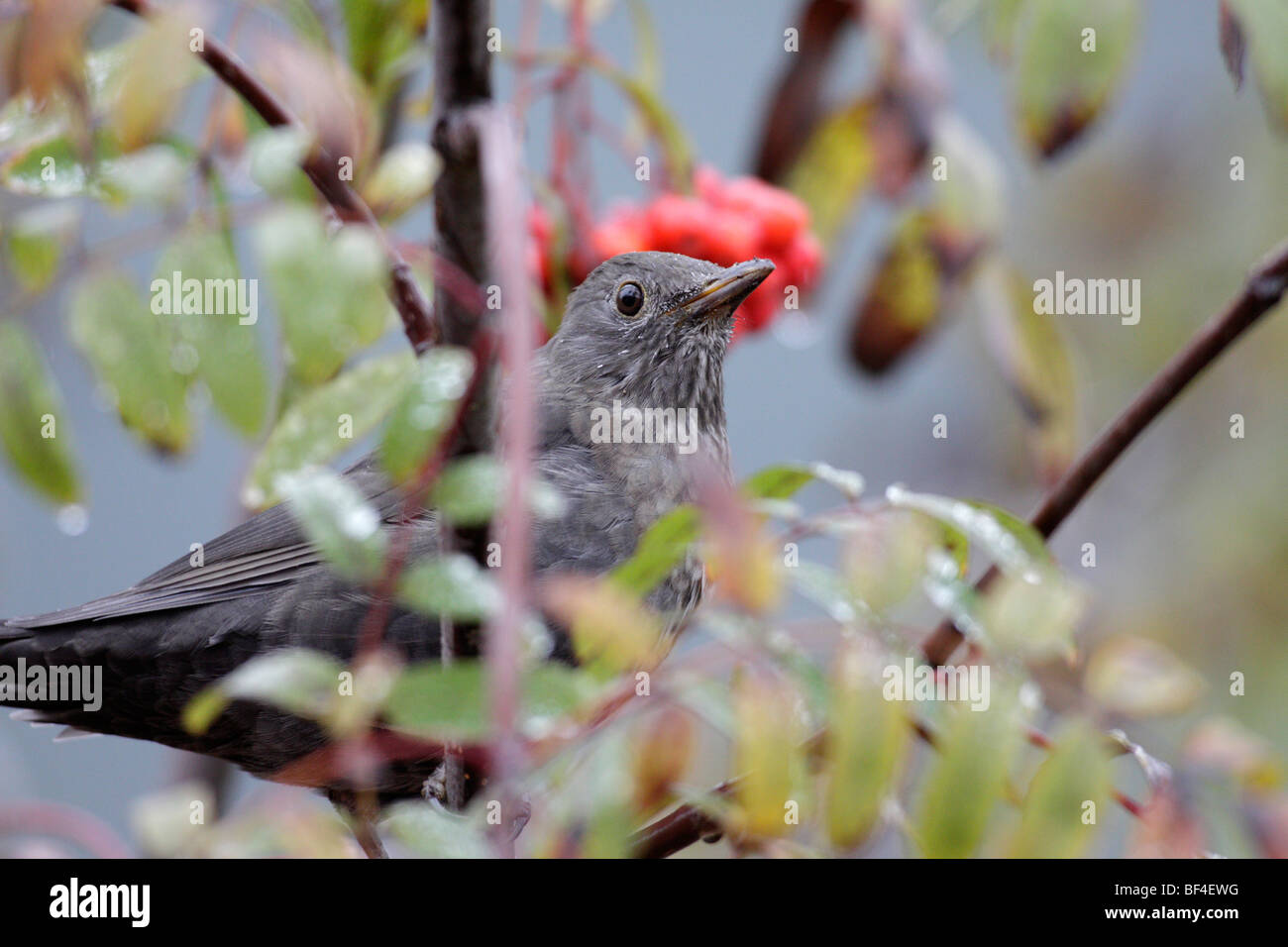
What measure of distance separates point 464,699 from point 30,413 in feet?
3.11

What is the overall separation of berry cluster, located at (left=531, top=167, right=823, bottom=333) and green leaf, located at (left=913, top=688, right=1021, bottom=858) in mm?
1704

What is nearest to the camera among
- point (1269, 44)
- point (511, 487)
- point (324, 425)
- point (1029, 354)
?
point (511, 487)

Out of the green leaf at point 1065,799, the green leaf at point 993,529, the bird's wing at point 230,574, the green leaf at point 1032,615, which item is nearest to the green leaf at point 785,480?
the green leaf at point 993,529

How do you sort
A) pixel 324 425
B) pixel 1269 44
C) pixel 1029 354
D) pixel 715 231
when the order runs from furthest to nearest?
pixel 715 231 → pixel 1029 354 → pixel 1269 44 → pixel 324 425

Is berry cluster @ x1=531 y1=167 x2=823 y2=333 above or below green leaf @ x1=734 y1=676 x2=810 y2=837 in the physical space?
above

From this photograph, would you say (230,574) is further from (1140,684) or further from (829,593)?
(1140,684)

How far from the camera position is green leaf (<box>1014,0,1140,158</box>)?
5.92 feet

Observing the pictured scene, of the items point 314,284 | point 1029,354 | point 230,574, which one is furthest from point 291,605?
point 314,284

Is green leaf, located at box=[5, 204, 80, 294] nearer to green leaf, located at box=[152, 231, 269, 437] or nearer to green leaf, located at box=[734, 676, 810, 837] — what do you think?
green leaf, located at box=[152, 231, 269, 437]

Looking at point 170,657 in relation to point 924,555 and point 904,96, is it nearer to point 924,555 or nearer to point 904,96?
point 904,96

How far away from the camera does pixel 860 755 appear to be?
1244 millimetres

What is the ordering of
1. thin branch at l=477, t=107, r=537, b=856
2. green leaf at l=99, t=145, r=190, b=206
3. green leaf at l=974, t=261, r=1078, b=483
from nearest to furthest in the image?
thin branch at l=477, t=107, r=537, b=856 < green leaf at l=99, t=145, r=190, b=206 < green leaf at l=974, t=261, r=1078, b=483

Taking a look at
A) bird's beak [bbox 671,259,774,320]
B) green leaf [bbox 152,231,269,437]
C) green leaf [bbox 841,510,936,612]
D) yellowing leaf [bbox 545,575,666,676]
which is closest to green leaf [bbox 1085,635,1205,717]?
green leaf [bbox 841,510,936,612]

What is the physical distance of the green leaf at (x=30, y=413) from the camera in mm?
1822
